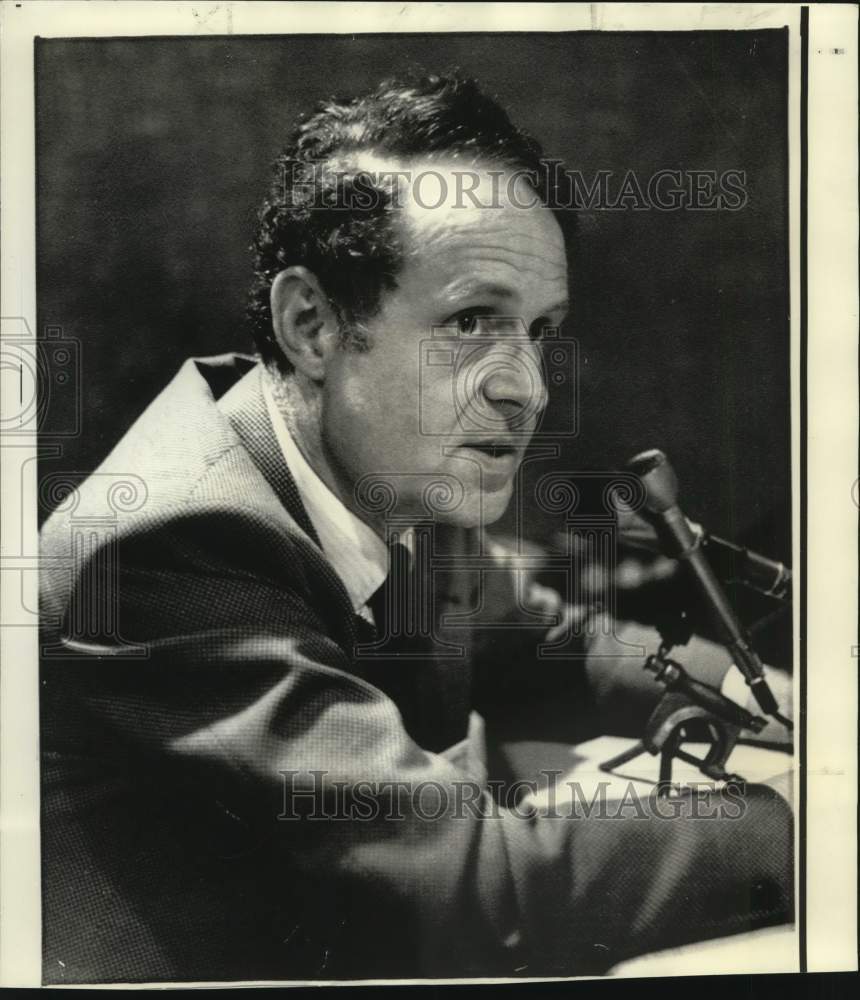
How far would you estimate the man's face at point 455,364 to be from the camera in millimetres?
1564

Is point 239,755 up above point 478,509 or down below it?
below

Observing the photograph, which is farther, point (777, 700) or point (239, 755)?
point (777, 700)

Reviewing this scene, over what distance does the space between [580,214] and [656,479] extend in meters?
0.47

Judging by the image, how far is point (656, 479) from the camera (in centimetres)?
163

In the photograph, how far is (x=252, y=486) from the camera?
1561 mm

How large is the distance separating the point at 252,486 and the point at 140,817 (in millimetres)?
569

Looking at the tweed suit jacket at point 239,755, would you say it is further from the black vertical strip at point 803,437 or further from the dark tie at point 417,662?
the black vertical strip at point 803,437

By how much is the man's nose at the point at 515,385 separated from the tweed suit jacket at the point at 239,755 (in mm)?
372

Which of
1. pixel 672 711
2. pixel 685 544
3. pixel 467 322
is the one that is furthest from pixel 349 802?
pixel 467 322

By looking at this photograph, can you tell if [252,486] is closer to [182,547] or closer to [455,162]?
[182,547]

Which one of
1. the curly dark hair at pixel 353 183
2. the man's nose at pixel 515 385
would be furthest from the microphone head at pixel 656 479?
the curly dark hair at pixel 353 183

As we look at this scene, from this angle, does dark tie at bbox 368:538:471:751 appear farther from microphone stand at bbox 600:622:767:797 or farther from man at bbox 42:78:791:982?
microphone stand at bbox 600:622:767:797

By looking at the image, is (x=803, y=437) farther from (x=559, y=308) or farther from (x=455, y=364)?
(x=455, y=364)

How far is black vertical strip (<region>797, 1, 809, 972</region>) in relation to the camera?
1651 mm
